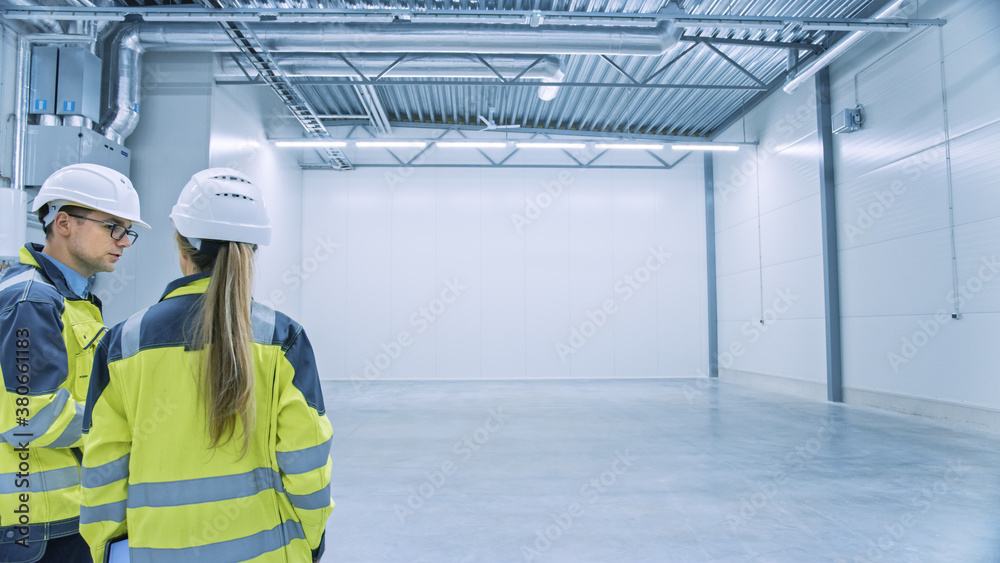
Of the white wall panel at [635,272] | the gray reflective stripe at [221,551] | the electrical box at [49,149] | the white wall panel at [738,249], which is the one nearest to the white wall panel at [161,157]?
the electrical box at [49,149]

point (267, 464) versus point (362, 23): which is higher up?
point (362, 23)

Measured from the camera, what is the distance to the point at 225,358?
4.27ft

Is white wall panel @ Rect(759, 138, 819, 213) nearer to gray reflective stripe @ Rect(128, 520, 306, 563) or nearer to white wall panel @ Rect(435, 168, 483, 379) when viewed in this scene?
white wall panel @ Rect(435, 168, 483, 379)

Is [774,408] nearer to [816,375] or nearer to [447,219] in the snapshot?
[816,375]

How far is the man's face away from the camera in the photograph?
1.94 metres

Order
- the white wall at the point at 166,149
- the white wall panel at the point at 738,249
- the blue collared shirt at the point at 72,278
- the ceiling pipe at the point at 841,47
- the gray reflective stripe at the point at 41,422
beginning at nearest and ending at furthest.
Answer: the gray reflective stripe at the point at 41,422, the blue collared shirt at the point at 72,278, the ceiling pipe at the point at 841,47, the white wall at the point at 166,149, the white wall panel at the point at 738,249

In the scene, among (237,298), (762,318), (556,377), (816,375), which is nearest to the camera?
(237,298)

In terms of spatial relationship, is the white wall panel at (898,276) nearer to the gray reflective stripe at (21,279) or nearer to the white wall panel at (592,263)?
the white wall panel at (592,263)

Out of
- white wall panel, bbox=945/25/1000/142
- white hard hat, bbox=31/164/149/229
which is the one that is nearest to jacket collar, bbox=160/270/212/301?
white hard hat, bbox=31/164/149/229

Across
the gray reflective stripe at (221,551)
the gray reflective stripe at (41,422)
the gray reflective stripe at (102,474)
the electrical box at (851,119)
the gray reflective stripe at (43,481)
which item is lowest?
the gray reflective stripe at (221,551)

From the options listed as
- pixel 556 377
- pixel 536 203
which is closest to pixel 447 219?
pixel 536 203

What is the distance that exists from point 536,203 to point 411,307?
4.85 metres

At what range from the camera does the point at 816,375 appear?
1130cm

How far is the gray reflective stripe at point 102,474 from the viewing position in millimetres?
1349
